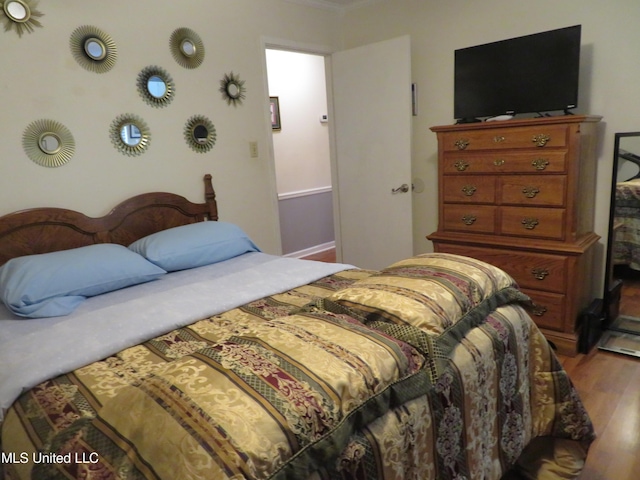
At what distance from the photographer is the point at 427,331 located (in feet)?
3.91

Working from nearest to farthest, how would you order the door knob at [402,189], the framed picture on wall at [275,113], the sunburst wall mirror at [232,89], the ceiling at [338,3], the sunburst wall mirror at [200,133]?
1. the sunburst wall mirror at [200,133]
2. the sunburst wall mirror at [232,89]
3. the door knob at [402,189]
4. the ceiling at [338,3]
5. the framed picture on wall at [275,113]

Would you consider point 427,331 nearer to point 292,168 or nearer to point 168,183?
point 168,183

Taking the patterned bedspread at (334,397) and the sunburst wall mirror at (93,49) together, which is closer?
the patterned bedspread at (334,397)

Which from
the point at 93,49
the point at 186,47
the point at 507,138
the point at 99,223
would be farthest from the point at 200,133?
the point at 507,138

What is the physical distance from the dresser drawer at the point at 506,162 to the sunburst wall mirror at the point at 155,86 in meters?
1.82

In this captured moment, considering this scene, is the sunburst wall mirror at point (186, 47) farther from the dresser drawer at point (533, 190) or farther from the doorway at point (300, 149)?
the dresser drawer at point (533, 190)

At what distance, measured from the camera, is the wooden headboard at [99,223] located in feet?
7.24

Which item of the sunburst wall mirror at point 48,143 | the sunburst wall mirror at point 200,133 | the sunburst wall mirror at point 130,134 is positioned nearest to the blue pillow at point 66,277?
the sunburst wall mirror at point 48,143

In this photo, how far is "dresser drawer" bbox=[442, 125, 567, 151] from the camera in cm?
241

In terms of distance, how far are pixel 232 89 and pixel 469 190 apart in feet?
5.76

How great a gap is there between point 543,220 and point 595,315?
65 centimetres

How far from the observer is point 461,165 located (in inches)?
110

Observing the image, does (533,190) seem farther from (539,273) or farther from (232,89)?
(232,89)

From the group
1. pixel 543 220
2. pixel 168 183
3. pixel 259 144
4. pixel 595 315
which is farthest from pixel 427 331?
pixel 259 144
